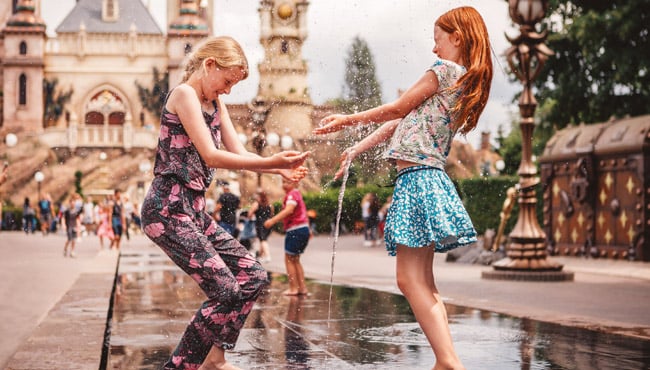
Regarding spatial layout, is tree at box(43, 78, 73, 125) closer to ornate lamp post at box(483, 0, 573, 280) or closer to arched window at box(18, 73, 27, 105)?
arched window at box(18, 73, 27, 105)

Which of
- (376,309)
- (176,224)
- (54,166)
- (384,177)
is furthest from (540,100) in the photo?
(54,166)

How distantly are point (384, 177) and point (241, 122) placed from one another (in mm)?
73644

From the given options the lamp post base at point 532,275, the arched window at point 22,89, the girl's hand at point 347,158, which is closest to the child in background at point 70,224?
the lamp post base at point 532,275

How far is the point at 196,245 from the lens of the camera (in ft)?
14.8

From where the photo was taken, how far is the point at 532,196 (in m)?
14.3

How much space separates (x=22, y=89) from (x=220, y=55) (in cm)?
7894

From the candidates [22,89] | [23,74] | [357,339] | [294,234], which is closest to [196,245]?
[357,339]

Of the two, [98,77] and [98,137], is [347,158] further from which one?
[98,77]

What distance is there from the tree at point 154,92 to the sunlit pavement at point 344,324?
67.5m

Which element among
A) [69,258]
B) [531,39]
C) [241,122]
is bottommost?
[69,258]

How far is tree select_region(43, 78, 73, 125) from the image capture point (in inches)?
3182

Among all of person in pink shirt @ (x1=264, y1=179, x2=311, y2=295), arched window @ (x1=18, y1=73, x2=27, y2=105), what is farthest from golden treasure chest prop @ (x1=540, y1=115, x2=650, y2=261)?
arched window @ (x1=18, y1=73, x2=27, y2=105)

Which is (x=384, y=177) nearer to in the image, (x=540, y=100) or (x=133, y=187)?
(x=540, y=100)

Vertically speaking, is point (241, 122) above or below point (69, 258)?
above
